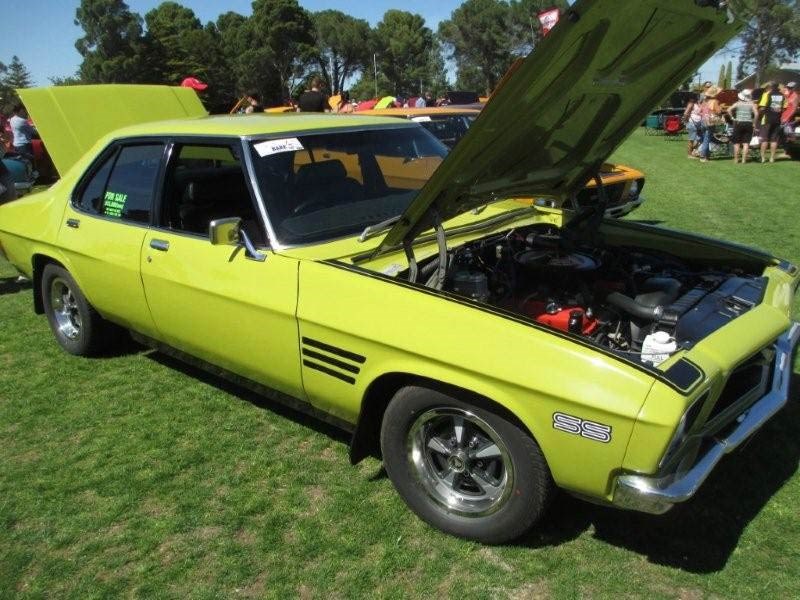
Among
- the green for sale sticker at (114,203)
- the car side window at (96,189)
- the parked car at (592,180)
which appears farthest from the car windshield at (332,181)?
the parked car at (592,180)

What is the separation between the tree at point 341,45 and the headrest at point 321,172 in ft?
266

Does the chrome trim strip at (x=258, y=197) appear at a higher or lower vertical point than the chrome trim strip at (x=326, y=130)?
lower

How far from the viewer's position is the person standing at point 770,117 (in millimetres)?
14188

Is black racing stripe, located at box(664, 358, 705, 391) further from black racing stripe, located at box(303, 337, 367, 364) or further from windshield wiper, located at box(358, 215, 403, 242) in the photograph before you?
windshield wiper, located at box(358, 215, 403, 242)

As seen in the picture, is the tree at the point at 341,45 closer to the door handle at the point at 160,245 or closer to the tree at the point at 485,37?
the tree at the point at 485,37

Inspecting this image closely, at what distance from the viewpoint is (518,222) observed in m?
3.94

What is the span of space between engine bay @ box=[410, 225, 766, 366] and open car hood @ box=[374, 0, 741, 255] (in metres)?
0.30

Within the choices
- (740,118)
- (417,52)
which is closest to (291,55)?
(417,52)

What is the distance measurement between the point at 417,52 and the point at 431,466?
8710cm

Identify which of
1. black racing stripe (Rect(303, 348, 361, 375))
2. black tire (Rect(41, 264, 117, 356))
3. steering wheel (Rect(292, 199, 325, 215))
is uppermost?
steering wheel (Rect(292, 199, 325, 215))

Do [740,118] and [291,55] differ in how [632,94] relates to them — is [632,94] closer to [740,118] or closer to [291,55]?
[740,118]

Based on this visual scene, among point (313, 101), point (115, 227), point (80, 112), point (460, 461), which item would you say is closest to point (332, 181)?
point (115, 227)

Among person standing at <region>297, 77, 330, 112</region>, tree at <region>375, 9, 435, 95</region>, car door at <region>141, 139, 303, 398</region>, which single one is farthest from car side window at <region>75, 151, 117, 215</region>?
tree at <region>375, 9, 435, 95</region>

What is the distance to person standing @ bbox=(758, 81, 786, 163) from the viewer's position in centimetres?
1419
